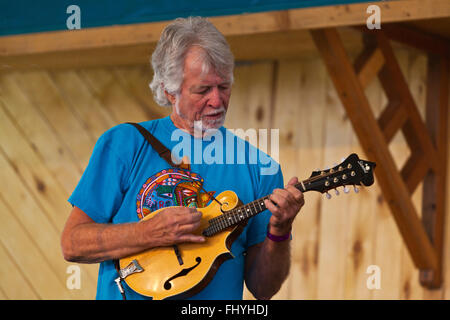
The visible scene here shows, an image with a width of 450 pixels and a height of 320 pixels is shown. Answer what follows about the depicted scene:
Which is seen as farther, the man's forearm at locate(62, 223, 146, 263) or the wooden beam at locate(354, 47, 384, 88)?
the wooden beam at locate(354, 47, 384, 88)

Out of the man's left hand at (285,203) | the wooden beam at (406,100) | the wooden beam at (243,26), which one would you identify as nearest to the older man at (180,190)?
the man's left hand at (285,203)

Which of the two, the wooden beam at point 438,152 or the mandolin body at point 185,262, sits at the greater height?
the wooden beam at point 438,152

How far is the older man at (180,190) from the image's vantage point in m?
1.58

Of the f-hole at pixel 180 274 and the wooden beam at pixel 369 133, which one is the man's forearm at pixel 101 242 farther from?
the wooden beam at pixel 369 133

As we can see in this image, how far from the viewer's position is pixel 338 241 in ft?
10.0

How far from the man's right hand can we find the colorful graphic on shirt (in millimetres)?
55

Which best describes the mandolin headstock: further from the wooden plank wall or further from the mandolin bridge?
the wooden plank wall

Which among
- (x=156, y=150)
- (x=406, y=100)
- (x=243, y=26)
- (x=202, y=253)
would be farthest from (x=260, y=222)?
(x=406, y=100)

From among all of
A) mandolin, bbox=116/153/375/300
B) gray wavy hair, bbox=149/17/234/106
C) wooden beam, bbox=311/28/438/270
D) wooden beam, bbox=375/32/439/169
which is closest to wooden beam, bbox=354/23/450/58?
wooden beam, bbox=375/32/439/169

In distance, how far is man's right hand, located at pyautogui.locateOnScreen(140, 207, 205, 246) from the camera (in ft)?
5.13

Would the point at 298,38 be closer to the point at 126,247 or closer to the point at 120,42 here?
the point at 120,42

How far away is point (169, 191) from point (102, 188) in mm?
146

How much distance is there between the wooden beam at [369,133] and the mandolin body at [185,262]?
3.18 ft

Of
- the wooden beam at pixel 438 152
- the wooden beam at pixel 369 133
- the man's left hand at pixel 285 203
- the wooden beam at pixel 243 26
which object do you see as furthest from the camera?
the wooden beam at pixel 438 152
